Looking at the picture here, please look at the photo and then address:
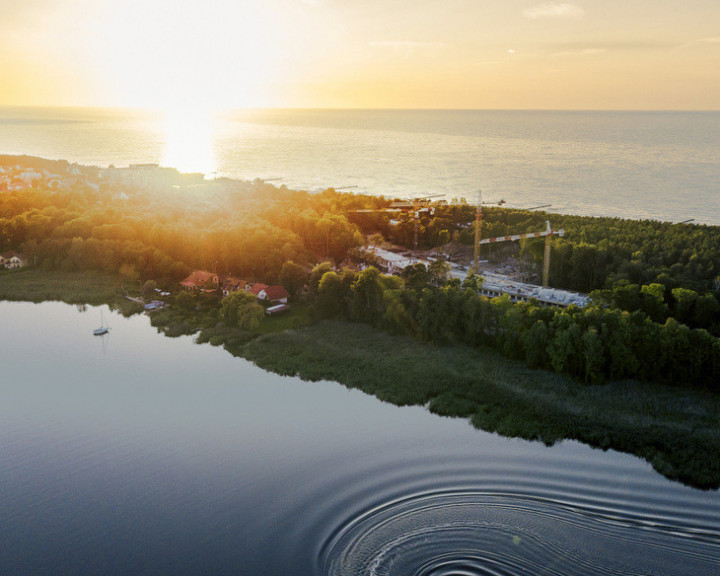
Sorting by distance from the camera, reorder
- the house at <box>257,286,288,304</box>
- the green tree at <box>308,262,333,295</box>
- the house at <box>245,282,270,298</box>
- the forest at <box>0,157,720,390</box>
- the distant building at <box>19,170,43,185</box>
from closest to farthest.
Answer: the forest at <box>0,157,720,390</box>
the green tree at <box>308,262,333,295</box>
the house at <box>257,286,288,304</box>
the house at <box>245,282,270,298</box>
the distant building at <box>19,170,43,185</box>

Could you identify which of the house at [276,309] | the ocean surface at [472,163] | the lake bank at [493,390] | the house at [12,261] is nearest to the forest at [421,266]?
the house at [12,261]

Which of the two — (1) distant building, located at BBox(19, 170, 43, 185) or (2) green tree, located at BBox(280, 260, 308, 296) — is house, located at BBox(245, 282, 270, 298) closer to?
(2) green tree, located at BBox(280, 260, 308, 296)

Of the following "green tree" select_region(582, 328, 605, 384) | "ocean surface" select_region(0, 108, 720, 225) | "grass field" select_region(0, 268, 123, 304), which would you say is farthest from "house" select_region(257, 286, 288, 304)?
"ocean surface" select_region(0, 108, 720, 225)

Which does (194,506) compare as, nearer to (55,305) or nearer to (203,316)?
(203,316)

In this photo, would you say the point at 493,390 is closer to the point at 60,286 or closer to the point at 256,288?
the point at 256,288

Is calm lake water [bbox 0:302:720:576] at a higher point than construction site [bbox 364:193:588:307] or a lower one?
lower
